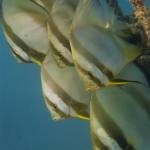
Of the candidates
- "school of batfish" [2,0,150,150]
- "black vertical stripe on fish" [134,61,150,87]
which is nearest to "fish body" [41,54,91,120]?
"school of batfish" [2,0,150,150]

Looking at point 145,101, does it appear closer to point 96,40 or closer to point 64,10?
point 96,40

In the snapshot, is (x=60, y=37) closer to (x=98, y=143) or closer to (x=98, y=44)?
(x=98, y=44)

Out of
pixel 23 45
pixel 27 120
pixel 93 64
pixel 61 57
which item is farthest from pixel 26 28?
pixel 27 120

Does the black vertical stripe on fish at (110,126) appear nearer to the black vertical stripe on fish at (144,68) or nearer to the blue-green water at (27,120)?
the black vertical stripe on fish at (144,68)

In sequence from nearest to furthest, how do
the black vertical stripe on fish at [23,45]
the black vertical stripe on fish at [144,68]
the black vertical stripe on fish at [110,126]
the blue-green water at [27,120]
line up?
the black vertical stripe on fish at [110,126], the black vertical stripe on fish at [144,68], the black vertical stripe on fish at [23,45], the blue-green water at [27,120]

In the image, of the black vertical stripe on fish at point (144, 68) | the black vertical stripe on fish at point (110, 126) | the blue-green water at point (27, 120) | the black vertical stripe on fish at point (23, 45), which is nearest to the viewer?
the black vertical stripe on fish at point (110, 126)

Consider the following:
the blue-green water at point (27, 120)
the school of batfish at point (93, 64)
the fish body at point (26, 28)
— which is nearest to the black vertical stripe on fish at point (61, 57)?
the school of batfish at point (93, 64)
